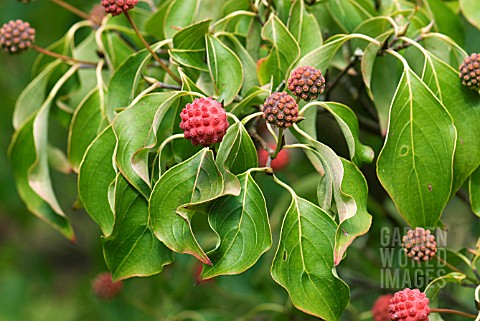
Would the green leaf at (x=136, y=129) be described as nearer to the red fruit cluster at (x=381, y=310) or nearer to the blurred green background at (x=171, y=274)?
the red fruit cluster at (x=381, y=310)

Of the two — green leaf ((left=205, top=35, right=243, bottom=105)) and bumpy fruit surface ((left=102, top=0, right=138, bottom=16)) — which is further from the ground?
bumpy fruit surface ((left=102, top=0, right=138, bottom=16))

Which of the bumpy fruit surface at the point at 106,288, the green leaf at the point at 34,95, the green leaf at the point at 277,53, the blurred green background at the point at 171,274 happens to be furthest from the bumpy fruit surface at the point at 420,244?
the bumpy fruit surface at the point at 106,288

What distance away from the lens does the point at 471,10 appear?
5.44 ft

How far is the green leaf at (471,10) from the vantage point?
→ 164cm

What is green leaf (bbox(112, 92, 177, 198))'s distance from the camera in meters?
1.32

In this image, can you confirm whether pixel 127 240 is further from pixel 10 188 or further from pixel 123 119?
pixel 10 188

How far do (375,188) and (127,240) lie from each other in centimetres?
160

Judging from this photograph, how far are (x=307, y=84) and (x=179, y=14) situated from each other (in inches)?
18.4

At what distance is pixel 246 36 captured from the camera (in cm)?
153

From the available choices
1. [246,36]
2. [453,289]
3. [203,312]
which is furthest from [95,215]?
[453,289]

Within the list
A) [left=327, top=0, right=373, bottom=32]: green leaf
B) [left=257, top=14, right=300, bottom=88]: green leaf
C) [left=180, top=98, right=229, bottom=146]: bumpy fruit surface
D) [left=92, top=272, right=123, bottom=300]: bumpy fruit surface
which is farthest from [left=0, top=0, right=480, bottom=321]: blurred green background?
[left=180, top=98, right=229, bottom=146]: bumpy fruit surface

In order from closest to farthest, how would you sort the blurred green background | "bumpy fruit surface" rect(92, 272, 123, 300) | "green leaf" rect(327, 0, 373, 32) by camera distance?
"green leaf" rect(327, 0, 373, 32) → the blurred green background → "bumpy fruit surface" rect(92, 272, 123, 300)

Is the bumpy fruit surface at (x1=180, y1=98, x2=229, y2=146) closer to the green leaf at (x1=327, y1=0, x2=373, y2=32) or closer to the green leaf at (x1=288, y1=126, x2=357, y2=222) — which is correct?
the green leaf at (x1=288, y1=126, x2=357, y2=222)

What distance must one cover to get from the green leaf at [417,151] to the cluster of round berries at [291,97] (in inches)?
7.2
